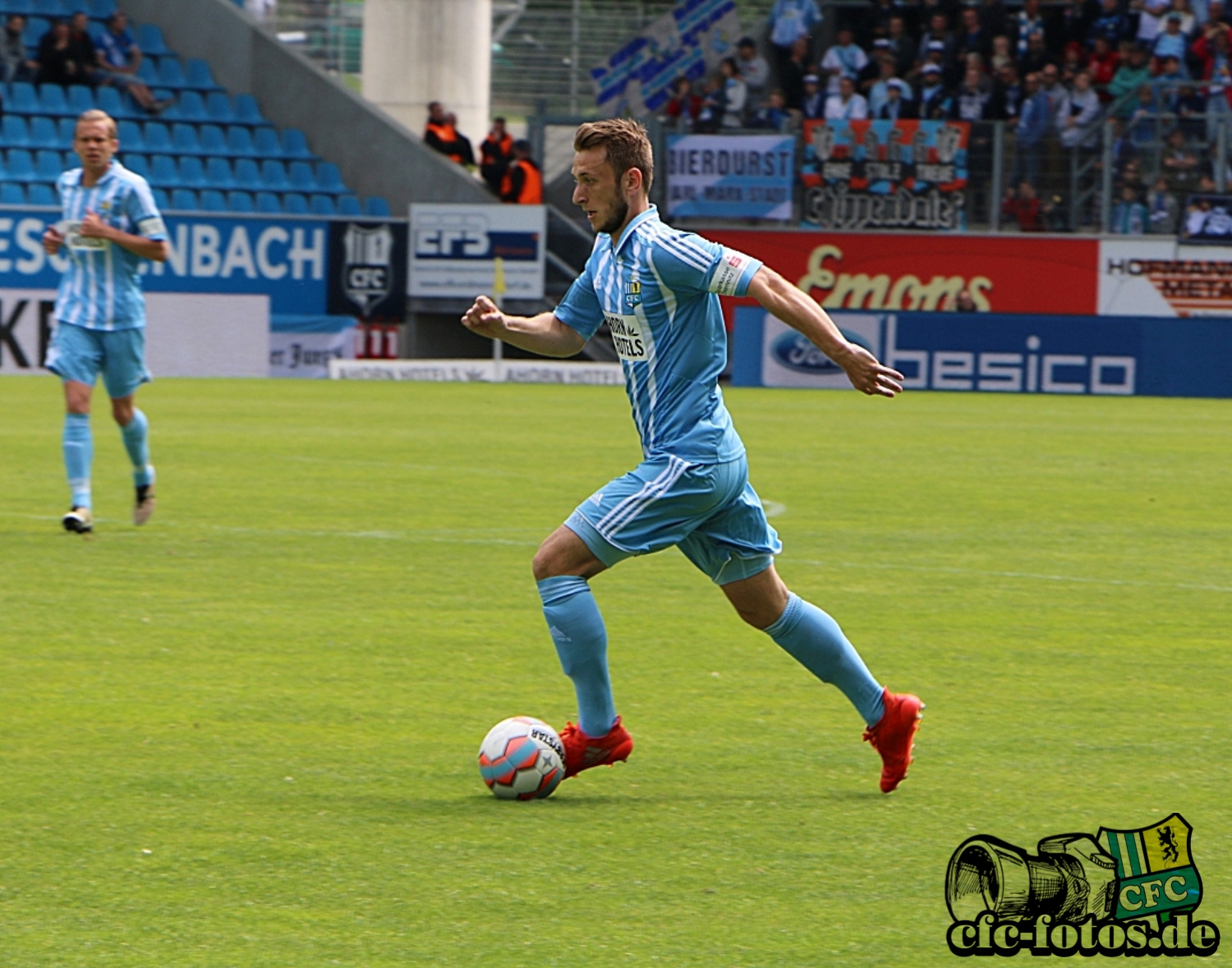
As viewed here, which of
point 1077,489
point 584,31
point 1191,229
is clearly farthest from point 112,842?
point 584,31

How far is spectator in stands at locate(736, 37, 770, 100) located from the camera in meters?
30.4

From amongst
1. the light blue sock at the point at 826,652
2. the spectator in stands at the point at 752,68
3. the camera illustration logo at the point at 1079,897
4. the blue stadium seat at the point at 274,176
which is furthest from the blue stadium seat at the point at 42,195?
the camera illustration logo at the point at 1079,897

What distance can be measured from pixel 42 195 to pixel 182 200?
7.21 feet

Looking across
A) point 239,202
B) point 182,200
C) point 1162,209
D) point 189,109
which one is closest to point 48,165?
point 182,200

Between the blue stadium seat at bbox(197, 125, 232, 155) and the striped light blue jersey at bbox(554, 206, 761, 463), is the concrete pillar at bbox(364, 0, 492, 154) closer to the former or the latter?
the blue stadium seat at bbox(197, 125, 232, 155)

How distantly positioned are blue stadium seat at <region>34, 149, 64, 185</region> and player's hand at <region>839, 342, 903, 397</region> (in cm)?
2501

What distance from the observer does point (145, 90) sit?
29.8 meters

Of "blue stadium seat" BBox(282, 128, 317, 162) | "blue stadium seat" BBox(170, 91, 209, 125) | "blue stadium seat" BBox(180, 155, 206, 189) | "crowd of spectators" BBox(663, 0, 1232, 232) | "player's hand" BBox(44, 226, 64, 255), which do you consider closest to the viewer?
"player's hand" BBox(44, 226, 64, 255)

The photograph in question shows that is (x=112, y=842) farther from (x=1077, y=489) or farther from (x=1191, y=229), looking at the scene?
(x=1191, y=229)

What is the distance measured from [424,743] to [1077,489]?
9136mm

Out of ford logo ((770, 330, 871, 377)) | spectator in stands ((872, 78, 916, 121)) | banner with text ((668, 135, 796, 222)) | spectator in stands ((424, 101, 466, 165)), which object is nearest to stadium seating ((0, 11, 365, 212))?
spectator in stands ((424, 101, 466, 165))

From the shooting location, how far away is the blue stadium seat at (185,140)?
29734mm

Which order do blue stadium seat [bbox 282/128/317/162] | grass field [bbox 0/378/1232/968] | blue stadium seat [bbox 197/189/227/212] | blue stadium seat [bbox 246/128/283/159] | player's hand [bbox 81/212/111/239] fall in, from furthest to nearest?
blue stadium seat [bbox 282/128/317/162] → blue stadium seat [bbox 246/128/283/159] → blue stadium seat [bbox 197/189/227/212] → player's hand [bbox 81/212/111/239] → grass field [bbox 0/378/1232/968]

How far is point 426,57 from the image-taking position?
32.0 meters
